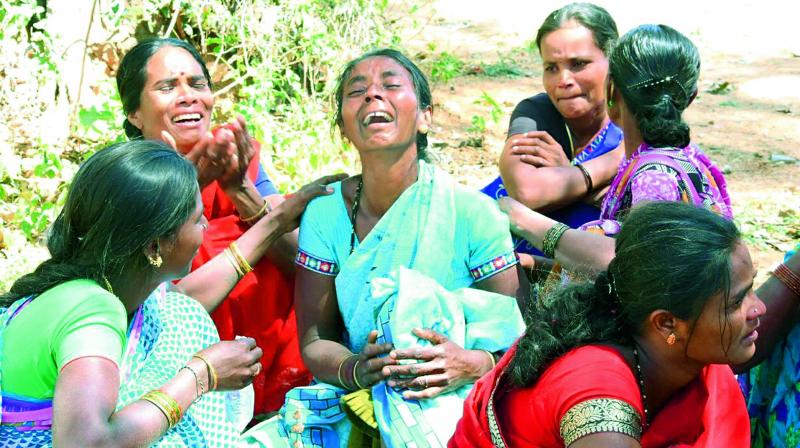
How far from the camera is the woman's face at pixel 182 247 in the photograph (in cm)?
272

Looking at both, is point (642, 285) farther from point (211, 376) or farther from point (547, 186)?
point (547, 186)

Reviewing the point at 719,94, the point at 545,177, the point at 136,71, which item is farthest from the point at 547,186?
the point at 719,94

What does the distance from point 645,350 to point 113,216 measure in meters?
1.55

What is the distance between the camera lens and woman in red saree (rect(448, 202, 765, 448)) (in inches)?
93.3

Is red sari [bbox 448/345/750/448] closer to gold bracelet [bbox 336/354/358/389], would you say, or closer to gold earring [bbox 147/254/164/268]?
gold bracelet [bbox 336/354/358/389]

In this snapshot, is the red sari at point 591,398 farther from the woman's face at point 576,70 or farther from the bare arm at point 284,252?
the woman's face at point 576,70

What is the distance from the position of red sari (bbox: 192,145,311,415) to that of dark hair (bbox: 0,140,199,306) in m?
1.15

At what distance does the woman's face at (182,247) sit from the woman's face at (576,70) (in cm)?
202

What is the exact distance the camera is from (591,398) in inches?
90.1

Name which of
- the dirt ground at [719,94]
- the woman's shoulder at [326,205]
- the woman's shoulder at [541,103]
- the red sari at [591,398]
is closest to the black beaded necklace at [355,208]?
the woman's shoulder at [326,205]

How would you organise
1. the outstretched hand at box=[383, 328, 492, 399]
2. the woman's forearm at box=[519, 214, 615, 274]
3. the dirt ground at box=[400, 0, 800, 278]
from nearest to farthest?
the outstretched hand at box=[383, 328, 492, 399] → the woman's forearm at box=[519, 214, 615, 274] → the dirt ground at box=[400, 0, 800, 278]

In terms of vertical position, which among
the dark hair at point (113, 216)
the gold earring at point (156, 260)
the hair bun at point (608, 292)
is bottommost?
the hair bun at point (608, 292)

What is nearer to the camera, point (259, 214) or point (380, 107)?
point (380, 107)

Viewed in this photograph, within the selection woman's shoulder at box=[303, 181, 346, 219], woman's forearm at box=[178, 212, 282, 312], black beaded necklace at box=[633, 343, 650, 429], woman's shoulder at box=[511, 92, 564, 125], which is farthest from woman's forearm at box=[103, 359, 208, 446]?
woman's shoulder at box=[511, 92, 564, 125]
